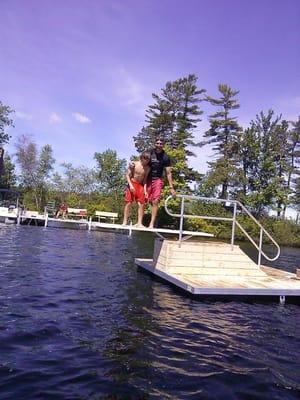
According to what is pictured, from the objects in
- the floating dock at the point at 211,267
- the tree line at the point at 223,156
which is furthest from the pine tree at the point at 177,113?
the floating dock at the point at 211,267

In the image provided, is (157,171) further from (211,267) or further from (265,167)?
(265,167)

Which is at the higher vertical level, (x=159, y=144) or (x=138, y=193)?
(x=159, y=144)

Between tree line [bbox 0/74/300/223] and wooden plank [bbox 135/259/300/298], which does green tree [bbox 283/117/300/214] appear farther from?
wooden plank [bbox 135/259/300/298]

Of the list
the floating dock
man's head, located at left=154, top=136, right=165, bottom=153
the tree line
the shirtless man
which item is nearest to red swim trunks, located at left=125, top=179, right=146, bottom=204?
the shirtless man

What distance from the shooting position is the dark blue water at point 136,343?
494 cm

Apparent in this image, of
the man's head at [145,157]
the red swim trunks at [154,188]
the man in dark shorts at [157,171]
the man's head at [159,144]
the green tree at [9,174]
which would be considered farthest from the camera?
the green tree at [9,174]

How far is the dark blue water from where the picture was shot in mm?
4938

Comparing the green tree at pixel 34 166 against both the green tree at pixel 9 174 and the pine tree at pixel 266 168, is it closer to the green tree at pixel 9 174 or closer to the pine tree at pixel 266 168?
the green tree at pixel 9 174

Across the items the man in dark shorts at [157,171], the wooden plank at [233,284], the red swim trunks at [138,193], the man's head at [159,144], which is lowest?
the wooden plank at [233,284]

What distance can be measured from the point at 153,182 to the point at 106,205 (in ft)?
131

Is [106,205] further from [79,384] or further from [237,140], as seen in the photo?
[79,384]

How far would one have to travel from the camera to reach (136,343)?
21.3ft

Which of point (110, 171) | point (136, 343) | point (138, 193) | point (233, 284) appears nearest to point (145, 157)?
point (138, 193)

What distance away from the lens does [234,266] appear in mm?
11883
